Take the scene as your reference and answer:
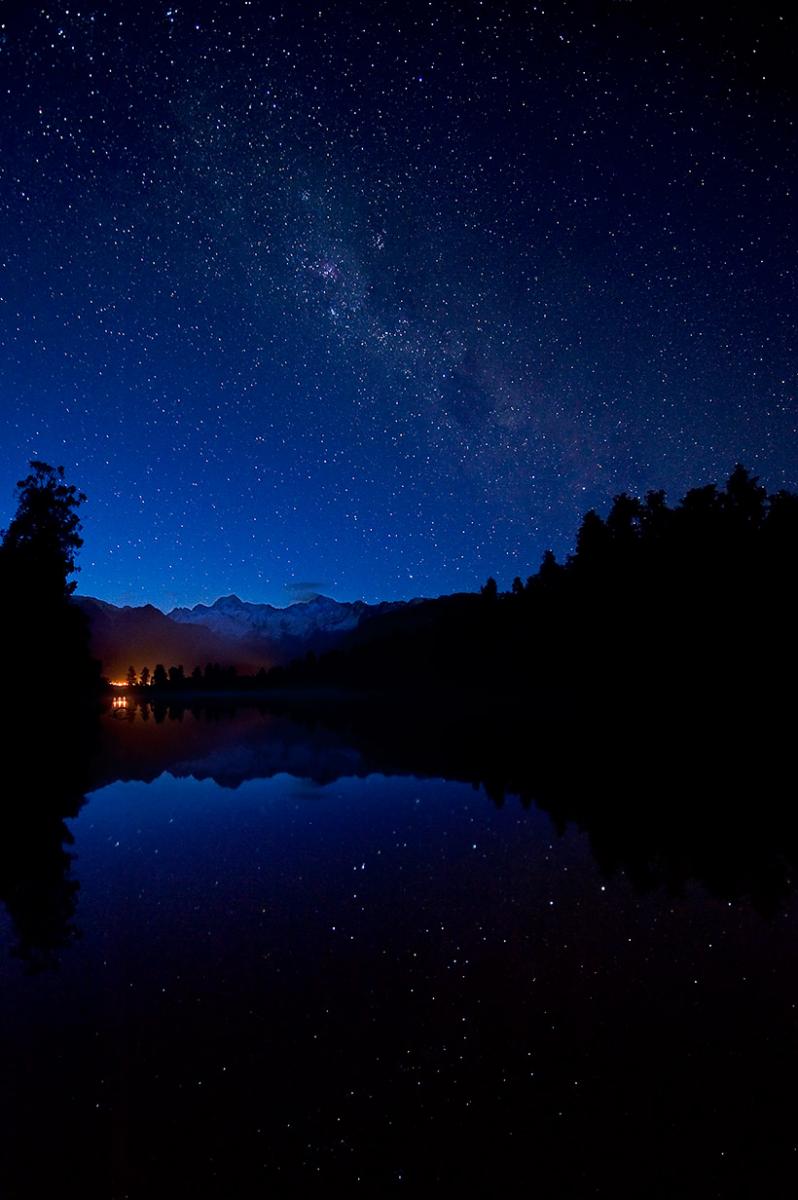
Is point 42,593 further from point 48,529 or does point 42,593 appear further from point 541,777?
point 541,777

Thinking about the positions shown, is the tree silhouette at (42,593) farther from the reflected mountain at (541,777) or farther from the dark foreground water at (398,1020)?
the dark foreground water at (398,1020)

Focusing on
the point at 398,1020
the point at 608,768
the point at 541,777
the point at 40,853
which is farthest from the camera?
the point at 608,768

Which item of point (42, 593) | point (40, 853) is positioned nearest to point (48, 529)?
point (42, 593)

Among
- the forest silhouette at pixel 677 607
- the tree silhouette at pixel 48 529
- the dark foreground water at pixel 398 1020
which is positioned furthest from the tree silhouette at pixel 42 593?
the forest silhouette at pixel 677 607

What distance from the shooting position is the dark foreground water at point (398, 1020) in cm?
355

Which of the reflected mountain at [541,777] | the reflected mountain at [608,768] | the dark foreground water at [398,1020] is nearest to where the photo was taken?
the dark foreground water at [398,1020]

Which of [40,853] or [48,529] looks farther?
[48,529]

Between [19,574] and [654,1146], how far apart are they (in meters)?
38.1

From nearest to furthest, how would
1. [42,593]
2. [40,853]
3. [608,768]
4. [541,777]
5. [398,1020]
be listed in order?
[398,1020]
[40,853]
[541,777]
[608,768]
[42,593]

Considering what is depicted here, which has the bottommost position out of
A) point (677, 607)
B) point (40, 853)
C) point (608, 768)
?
point (608, 768)

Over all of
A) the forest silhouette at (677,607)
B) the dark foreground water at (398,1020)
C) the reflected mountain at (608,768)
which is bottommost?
the reflected mountain at (608,768)

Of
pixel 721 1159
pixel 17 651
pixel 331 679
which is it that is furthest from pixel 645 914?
pixel 331 679

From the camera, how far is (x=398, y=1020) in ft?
16.3

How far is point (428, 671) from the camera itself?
313 ft
